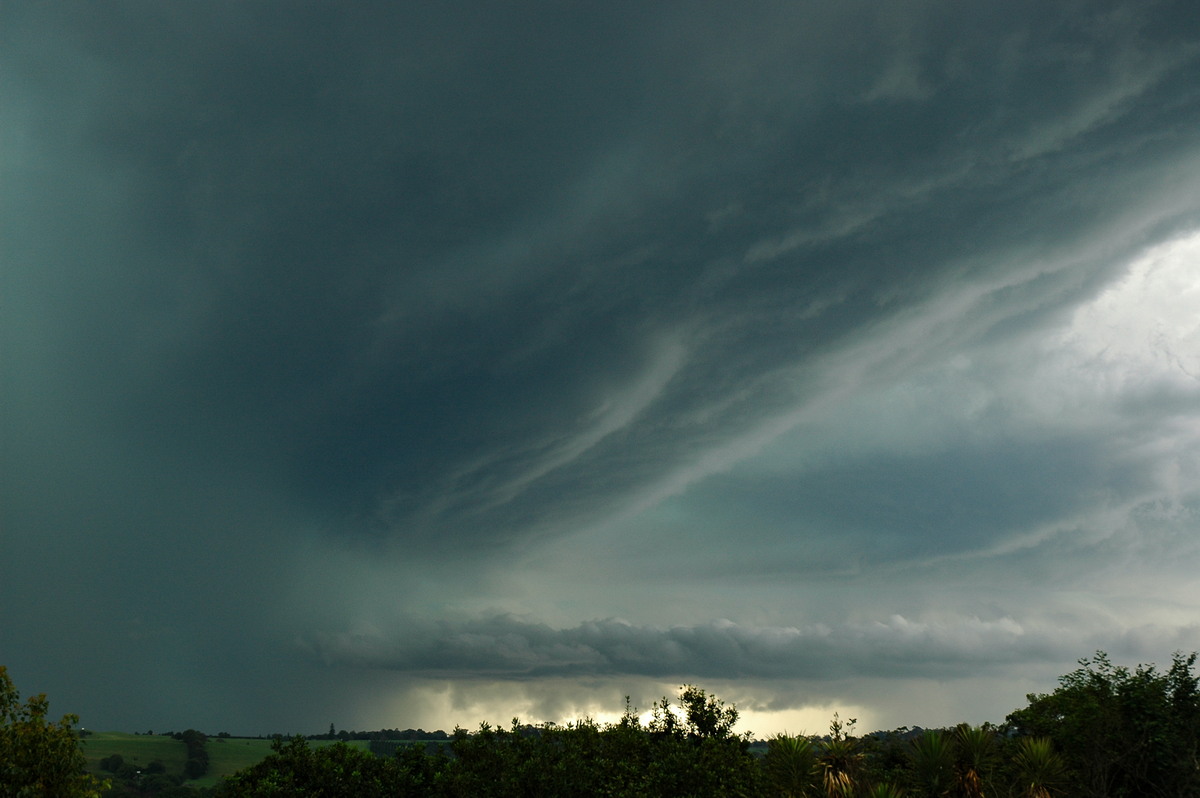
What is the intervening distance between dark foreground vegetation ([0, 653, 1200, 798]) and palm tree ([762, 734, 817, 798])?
5 cm

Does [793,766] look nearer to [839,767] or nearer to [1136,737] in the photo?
[839,767]

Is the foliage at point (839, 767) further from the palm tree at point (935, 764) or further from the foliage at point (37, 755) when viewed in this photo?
the foliage at point (37, 755)

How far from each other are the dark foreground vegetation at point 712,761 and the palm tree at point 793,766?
0.05 meters

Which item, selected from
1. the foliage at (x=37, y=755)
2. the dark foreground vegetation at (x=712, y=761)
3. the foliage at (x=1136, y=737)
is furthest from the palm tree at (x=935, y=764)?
the foliage at (x=37, y=755)

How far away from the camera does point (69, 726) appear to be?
1188 inches

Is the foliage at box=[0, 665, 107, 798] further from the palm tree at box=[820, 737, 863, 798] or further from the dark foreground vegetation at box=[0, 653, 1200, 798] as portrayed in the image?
the palm tree at box=[820, 737, 863, 798]

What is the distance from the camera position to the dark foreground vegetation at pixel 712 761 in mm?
32219

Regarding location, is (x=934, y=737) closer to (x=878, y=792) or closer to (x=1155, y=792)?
(x=878, y=792)

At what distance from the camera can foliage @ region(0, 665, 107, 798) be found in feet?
93.1

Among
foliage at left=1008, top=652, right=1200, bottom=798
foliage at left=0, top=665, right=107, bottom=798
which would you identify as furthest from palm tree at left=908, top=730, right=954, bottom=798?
foliage at left=0, top=665, right=107, bottom=798

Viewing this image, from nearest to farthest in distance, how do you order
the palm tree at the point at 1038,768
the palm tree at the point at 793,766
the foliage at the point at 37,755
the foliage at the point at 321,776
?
the foliage at the point at 37,755 < the palm tree at the point at 793,766 < the palm tree at the point at 1038,768 < the foliage at the point at 321,776

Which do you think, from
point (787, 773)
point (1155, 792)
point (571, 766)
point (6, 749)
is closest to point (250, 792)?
point (6, 749)

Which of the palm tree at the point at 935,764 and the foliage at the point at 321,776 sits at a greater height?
the palm tree at the point at 935,764

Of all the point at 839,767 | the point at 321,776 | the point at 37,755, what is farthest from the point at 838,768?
the point at 37,755
